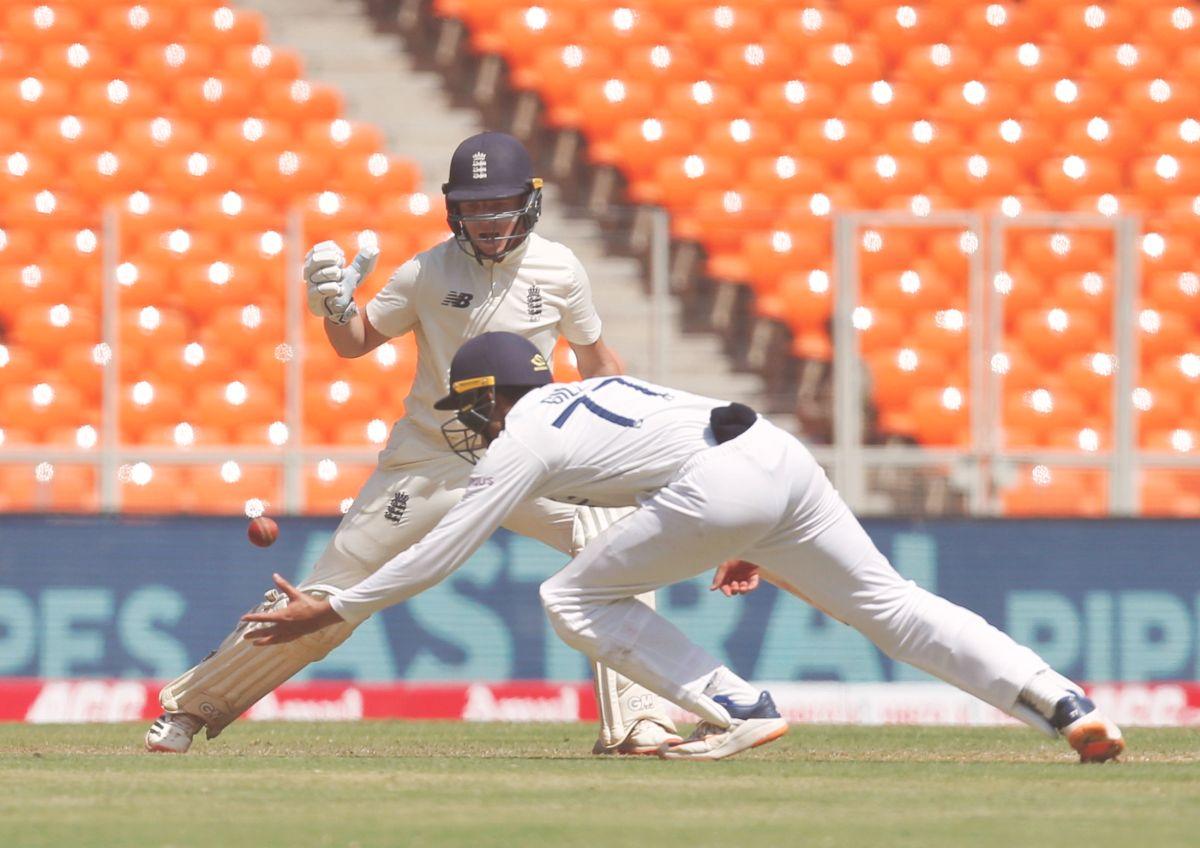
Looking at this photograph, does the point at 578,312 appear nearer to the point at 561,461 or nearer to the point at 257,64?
the point at 561,461

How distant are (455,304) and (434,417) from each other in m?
0.38

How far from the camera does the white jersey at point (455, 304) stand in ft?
24.0

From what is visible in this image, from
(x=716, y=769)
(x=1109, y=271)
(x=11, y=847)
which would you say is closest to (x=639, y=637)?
(x=716, y=769)

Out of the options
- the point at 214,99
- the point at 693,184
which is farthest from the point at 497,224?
the point at 214,99

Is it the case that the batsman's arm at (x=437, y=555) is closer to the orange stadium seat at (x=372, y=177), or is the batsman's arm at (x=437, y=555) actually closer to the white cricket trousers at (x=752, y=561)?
the white cricket trousers at (x=752, y=561)

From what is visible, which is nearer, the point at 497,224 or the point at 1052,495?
the point at 497,224

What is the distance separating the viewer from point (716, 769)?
6.33 m

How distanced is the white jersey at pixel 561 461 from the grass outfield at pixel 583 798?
570 mm

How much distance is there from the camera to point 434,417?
7293 millimetres

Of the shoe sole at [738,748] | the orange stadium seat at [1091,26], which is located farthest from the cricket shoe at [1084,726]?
the orange stadium seat at [1091,26]

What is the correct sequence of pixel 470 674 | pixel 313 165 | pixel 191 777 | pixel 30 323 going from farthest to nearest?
pixel 313 165, pixel 30 323, pixel 470 674, pixel 191 777

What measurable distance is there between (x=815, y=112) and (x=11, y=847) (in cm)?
970

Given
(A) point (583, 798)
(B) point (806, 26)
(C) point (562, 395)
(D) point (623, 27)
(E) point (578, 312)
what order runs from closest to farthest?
(A) point (583, 798) → (C) point (562, 395) → (E) point (578, 312) → (D) point (623, 27) → (B) point (806, 26)

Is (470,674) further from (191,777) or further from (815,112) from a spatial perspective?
(815,112)
